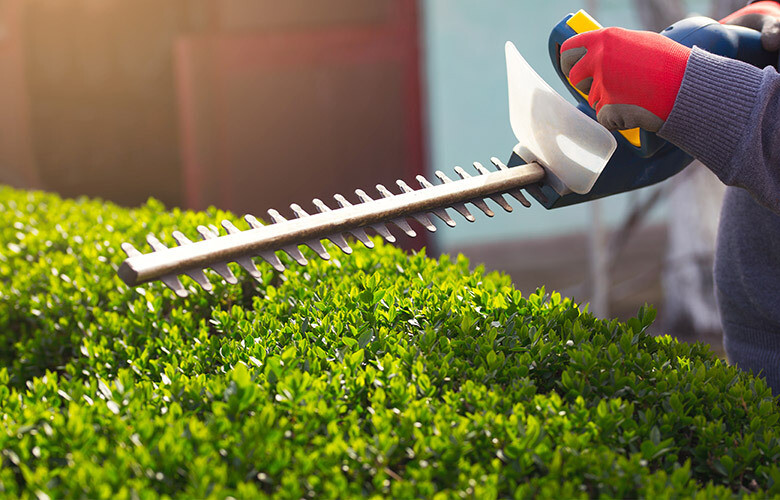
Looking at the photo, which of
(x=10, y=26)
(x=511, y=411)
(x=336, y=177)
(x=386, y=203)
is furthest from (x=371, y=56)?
(x=511, y=411)

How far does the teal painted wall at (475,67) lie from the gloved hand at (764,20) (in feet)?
15.0

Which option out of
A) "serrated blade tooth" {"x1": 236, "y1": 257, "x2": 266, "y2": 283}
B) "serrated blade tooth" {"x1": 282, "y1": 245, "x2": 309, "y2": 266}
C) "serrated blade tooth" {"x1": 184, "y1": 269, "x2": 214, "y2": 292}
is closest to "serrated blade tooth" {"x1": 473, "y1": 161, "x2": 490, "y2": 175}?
"serrated blade tooth" {"x1": 282, "y1": 245, "x2": 309, "y2": 266}

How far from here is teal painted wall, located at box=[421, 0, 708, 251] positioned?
6797 mm

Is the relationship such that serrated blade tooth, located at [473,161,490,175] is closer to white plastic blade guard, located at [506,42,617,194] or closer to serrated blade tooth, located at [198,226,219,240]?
white plastic blade guard, located at [506,42,617,194]

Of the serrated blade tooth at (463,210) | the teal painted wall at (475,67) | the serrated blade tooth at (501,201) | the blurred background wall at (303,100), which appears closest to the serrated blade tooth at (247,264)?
the serrated blade tooth at (463,210)

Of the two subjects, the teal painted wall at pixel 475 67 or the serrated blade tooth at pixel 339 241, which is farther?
the teal painted wall at pixel 475 67

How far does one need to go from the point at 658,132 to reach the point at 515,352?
0.63 metres

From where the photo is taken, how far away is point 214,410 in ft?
4.76

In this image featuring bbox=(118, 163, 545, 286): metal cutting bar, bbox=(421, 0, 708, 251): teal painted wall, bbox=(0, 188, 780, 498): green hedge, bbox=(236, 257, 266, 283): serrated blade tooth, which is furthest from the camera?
bbox=(421, 0, 708, 251): teal painted wall

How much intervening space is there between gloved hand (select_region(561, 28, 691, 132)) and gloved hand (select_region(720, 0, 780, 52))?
0.42 metres

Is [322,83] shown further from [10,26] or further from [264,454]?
[264,454]

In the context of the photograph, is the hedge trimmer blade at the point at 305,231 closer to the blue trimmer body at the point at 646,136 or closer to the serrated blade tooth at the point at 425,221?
the serrated blade tooth at the point at 425,221

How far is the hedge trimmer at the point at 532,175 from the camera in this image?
176 cm

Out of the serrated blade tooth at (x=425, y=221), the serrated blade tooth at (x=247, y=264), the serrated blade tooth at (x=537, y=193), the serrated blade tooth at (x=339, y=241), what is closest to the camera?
the serrated blade tooth at (x=247, y=264)
